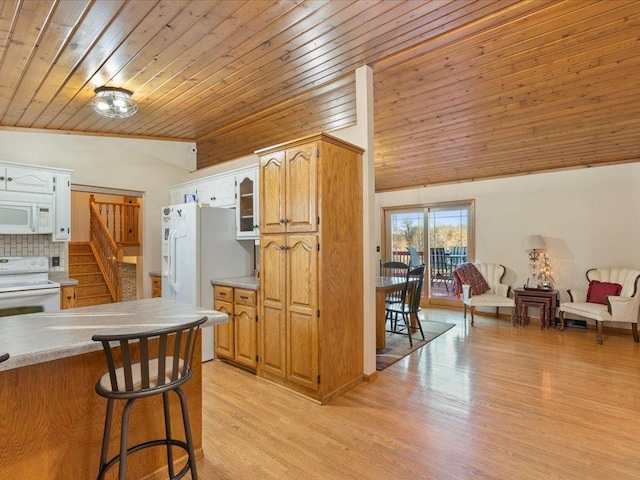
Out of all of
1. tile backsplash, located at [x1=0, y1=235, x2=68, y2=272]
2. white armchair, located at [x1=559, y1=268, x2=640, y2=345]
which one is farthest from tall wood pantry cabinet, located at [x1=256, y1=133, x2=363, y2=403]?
white armchair, located at [x1=559, y1=268, x2=640, y2=345]

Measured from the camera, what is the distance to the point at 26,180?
374 centimetres

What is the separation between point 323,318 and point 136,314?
135cm

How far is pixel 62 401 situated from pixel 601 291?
5.90m

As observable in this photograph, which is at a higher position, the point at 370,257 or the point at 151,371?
the point at 370,257

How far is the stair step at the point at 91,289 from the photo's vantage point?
5.28 metres

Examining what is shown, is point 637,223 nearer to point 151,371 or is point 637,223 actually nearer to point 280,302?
point 280,302

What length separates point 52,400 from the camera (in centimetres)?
154

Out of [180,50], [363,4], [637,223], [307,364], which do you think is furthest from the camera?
[637,223]

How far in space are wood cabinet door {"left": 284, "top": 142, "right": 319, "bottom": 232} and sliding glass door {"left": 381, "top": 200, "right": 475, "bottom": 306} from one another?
14.3ft

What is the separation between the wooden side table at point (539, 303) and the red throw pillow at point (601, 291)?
0.43 meters

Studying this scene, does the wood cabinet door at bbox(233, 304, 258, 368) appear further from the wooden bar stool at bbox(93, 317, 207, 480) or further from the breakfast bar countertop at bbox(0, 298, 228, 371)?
the wooden bar stool at bbox(93, 317, 207, 480)

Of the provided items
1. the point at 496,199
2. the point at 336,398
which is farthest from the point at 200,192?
the point at 496,199

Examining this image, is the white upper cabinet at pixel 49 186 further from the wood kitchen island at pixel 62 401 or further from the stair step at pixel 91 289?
the wood kitchen island at pixel 62 401

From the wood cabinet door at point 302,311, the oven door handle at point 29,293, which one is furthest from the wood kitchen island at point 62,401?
the oven door handle at point 29,293
